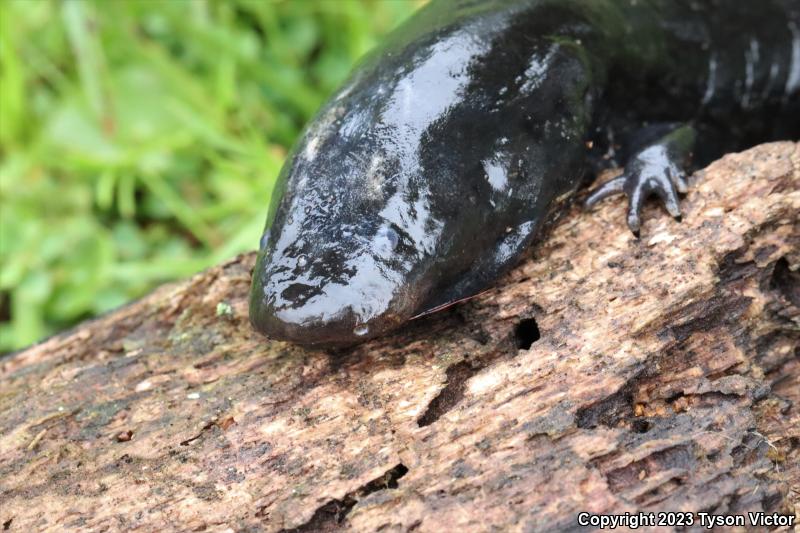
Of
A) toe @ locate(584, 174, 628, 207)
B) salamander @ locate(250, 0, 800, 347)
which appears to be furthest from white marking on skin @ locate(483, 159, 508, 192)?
toe @ locate(584, 174, 628, 207)

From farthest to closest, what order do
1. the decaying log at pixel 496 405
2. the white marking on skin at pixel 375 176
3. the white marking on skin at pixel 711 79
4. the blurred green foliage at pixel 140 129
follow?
1. the blurred green foliage at pixel 140 129
2. the white marking on skin at pixel 711 79
3. the white marking on skin at pixel 375 176
4. the decaying log at pixel 496 405

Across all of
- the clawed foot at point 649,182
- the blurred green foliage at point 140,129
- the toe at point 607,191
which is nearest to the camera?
the clawed foot at point 649,182

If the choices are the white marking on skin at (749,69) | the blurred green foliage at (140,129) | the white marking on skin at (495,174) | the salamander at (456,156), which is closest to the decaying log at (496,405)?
the salamander at (456,156)

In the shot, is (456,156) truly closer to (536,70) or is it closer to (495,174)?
(495,174)

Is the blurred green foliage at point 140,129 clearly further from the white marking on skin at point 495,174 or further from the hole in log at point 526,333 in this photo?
the hole in log at point 526,333

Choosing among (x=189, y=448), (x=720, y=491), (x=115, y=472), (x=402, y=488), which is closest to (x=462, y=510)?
(x=402, y=488)
